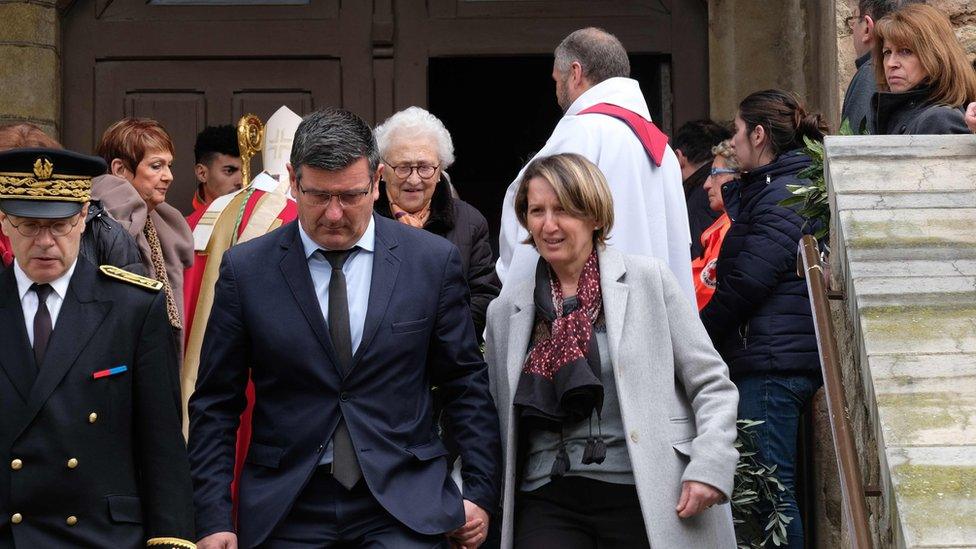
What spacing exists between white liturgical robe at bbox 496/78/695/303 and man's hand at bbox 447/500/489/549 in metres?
1.46

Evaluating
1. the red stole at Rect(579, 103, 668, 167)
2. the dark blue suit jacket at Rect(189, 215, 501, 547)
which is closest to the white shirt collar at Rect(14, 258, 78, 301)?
the dark blue suit jacket at Rect(189, 215, 501, 547)

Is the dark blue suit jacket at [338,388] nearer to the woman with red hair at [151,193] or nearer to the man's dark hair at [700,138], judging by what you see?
the woman with red hair at [151,193]

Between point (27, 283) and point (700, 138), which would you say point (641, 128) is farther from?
point (27, 283)

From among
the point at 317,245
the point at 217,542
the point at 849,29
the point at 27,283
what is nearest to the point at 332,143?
the point at 317,245

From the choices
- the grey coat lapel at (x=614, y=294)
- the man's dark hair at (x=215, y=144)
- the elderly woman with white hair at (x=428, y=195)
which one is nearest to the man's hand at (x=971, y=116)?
the grey coat lapel at (x=614, y=294)

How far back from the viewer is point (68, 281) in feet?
14.9

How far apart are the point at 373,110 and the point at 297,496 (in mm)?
5651

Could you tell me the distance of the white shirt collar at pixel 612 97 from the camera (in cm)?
662

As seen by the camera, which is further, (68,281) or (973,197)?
(973,197)

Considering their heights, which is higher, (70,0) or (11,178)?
(70,0)

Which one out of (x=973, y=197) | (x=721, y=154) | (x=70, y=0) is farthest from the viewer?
(x=70, y=0)

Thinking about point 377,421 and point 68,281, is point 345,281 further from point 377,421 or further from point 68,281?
point 68,281

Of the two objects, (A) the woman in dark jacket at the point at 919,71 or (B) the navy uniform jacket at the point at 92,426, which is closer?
(B) the navy uniform jacket at the point at 92,426

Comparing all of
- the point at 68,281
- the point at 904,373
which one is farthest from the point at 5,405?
the point at 904,373
